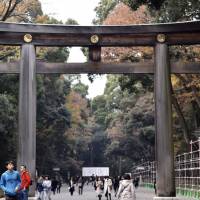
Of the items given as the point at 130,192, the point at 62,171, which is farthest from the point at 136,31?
the point at 62,171

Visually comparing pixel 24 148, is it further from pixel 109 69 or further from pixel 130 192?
pixel 130 192

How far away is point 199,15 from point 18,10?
519 inches

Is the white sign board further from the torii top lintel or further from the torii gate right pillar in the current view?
the torii top lintel

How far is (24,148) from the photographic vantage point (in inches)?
779

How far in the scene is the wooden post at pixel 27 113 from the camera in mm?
19703

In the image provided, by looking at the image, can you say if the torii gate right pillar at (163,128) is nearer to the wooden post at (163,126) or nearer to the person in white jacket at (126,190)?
the wooden post at (163,126)

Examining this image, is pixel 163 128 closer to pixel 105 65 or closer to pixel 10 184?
pixel 105 65

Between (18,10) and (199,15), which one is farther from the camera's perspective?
(18,10)

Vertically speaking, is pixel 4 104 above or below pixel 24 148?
above

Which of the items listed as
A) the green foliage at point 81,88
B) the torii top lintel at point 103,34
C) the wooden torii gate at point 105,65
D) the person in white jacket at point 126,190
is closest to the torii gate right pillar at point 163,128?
the wooden torii gate at point 105,65

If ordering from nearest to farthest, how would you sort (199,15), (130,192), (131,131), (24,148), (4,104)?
1. (130,192)
2. (24,148)
3. (199,15)
4. (4,104)
5. (131,131)

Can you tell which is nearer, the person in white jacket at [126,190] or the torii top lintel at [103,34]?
the person in white jacket at [126,190]

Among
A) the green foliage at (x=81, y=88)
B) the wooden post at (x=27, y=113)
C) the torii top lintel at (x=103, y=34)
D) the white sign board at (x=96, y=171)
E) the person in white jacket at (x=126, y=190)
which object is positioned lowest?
the person in white jacket at (x=126, y=190)

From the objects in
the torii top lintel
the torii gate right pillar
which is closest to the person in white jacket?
the torii gate right pillar
